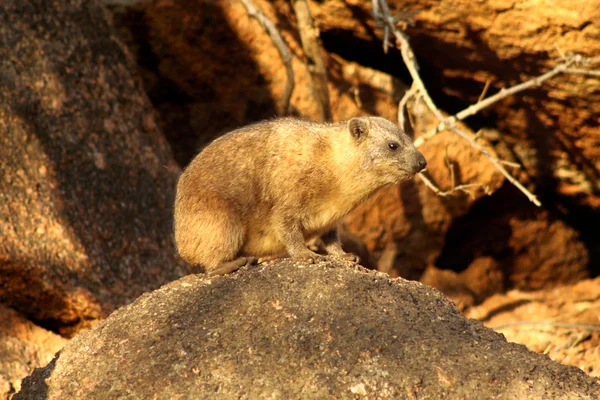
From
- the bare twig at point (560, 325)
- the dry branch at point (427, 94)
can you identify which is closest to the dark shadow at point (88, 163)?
the dry branch at point (427, 94)

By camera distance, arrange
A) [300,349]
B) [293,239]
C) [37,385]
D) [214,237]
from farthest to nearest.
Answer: [293,239]
[214,237]
[37,385]
[300,349]

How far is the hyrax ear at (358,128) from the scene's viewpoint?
5930 mm

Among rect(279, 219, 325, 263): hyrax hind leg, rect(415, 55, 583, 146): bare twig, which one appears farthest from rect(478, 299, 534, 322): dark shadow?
rect(279, 219, 325, 263): hyrax hind leg

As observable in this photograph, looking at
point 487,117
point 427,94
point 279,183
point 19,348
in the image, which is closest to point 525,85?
point 427,94

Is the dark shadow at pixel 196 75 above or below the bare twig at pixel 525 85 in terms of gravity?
above

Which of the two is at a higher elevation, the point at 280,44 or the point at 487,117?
the point at 280,44

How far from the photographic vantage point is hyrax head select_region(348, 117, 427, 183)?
5898mm

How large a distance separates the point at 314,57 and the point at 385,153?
3071mm

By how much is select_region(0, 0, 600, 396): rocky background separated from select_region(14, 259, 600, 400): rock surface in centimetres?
182

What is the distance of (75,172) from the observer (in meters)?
7.03

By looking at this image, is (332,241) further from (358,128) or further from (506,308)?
(506,308)

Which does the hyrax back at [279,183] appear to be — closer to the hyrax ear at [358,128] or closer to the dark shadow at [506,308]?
the hyrax ear at [358,128]

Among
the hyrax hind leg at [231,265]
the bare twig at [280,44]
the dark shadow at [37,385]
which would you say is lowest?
the hyrax hind leg at [231,265]

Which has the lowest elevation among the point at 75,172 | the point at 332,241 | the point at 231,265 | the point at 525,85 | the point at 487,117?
the point at 487,117
